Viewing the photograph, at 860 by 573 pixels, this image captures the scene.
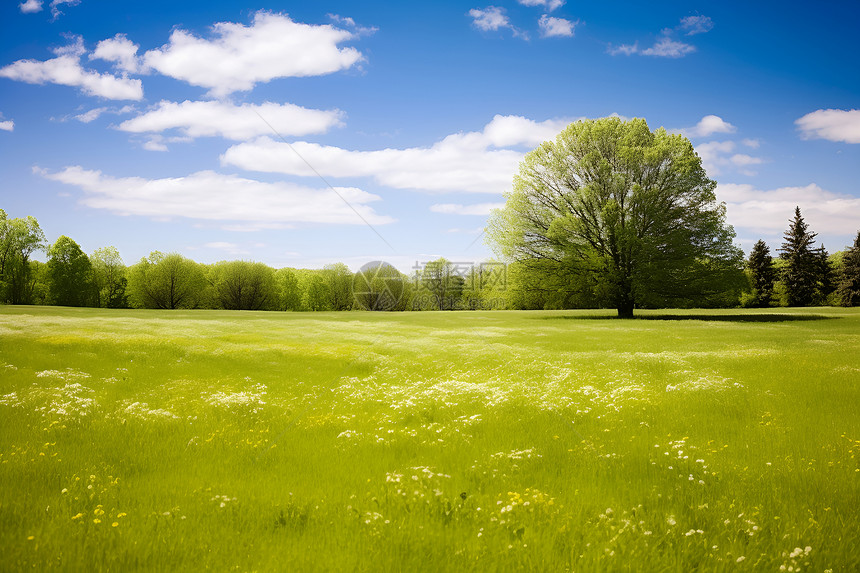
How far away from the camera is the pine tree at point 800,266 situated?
279ft

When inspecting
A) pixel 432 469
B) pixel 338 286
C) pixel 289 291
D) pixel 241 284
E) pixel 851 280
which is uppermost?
pixel 851 280

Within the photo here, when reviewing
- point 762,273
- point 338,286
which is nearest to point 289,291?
point 338,286

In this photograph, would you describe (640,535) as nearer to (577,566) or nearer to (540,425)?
(577,566)

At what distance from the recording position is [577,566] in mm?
5383

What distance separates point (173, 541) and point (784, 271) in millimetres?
108736

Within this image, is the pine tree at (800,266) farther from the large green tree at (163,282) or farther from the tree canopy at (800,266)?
the large green tree at (163,282)

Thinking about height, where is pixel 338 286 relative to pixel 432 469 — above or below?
above

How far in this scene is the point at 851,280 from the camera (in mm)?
77062

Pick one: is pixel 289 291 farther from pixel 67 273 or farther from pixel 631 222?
pixel 631 222

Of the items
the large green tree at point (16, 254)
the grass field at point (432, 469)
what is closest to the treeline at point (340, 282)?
the large green tree at point (16, 254)

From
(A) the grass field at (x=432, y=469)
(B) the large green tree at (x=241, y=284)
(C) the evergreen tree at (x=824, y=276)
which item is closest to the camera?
(A) the grass field at (x=432, y=469)

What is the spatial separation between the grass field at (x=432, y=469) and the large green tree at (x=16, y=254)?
76819mm

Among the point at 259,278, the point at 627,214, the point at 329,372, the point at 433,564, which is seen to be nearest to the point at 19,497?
the point at 433,564

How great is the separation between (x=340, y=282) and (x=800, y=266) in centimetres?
9873
